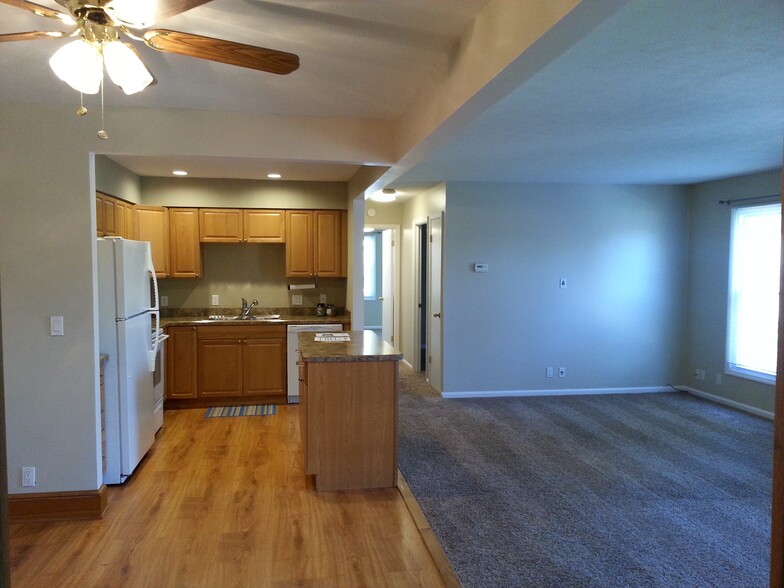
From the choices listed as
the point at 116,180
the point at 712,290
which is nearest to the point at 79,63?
the point at 116,180

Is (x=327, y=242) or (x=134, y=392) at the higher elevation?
(x=327, y=242)

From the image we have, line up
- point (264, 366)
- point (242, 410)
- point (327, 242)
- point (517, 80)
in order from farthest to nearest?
point (327, 242)
point (264, 366)
point (242, 410)
point (517, 80)

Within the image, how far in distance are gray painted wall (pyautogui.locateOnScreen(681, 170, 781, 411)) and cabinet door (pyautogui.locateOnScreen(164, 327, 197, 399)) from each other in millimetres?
5455

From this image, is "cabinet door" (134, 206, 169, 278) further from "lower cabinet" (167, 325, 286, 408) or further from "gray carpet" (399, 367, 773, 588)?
"gray carpet" (399, 367, 773, 588)

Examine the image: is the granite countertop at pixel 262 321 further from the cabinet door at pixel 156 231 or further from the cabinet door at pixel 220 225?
the cabinet door at pixel 220 225

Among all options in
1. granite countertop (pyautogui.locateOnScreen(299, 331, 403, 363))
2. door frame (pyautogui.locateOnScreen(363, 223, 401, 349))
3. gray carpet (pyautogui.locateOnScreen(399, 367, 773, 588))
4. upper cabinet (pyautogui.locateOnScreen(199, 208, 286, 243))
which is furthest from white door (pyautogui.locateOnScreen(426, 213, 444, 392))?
granite countertop (pyautogui.locateOnScreen(299, 331, 403, 363))

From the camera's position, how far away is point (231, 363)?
5465 mm

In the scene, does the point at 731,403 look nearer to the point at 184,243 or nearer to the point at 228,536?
the point at 228,536

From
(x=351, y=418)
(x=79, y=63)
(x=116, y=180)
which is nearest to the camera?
(x=79, y=63)

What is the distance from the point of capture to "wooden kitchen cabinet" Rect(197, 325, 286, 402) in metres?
5.43

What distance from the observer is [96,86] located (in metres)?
1.76

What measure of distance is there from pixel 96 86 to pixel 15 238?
5.69ft

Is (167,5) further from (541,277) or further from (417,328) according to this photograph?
(417,328)

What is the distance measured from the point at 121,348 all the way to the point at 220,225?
2525 mm
